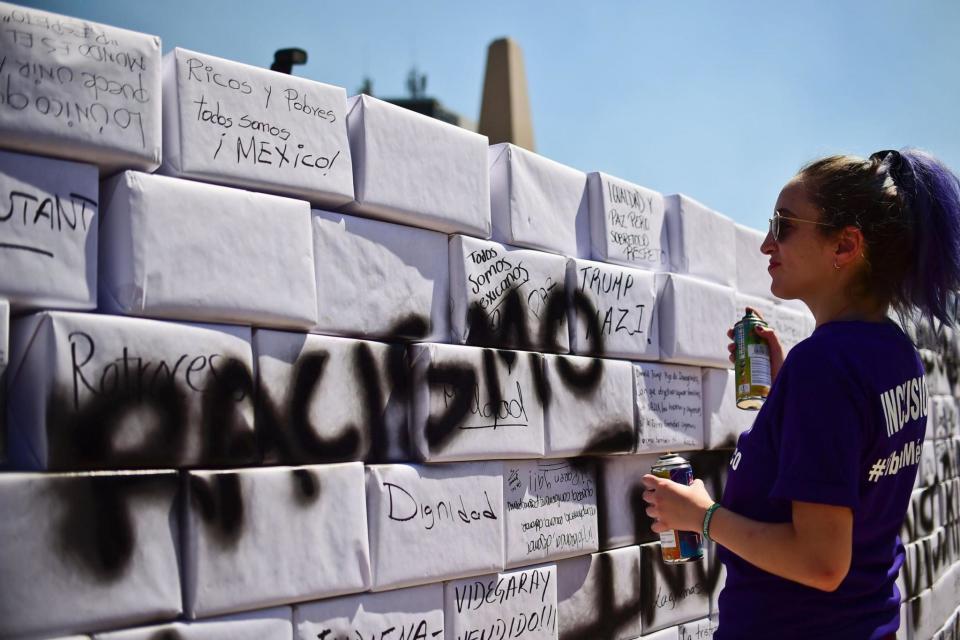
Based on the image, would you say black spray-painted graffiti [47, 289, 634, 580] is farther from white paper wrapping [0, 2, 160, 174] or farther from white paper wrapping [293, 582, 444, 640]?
white paper wrapping [0, 2, 160, 174]

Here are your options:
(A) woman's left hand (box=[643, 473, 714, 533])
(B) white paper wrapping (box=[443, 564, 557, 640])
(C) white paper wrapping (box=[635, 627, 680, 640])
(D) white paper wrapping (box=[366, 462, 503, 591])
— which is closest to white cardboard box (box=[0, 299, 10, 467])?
(D) white paper wrapping (box=[366, 462, 503, 591])

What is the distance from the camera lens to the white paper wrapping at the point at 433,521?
103 inches

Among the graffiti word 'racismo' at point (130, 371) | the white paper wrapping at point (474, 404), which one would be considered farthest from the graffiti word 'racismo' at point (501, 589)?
the graffiti word 'racismo' at point (130, 371)

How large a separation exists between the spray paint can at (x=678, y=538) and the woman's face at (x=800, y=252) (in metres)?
0.64

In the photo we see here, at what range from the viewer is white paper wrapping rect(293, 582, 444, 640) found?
8.04 ft

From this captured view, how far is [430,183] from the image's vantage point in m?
2.92

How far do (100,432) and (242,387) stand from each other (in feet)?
1.24

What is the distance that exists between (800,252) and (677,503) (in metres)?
0.67

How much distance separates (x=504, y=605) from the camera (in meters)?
3.02

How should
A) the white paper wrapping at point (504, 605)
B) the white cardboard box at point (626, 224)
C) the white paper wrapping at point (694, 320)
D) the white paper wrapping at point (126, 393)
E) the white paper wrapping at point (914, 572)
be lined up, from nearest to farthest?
the white paper wrapping at point (126, 393) → the white paper wrapping at point (504, 605) → the white cardboard box at point (626, 224) → the white paper wrapping at point (694, 320) → the white paper wrapping at point (914, 572)

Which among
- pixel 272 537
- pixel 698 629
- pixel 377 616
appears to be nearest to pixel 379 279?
pixel 272 537

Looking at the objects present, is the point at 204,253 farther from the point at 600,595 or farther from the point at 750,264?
the point at 750,264

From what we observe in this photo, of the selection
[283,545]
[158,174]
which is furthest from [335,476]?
[158,174]

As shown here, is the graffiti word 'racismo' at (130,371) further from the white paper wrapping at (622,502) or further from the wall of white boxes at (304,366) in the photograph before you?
the white paper wrapping at (622,502)
